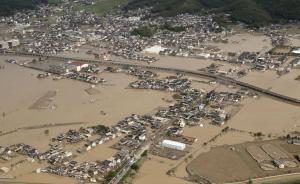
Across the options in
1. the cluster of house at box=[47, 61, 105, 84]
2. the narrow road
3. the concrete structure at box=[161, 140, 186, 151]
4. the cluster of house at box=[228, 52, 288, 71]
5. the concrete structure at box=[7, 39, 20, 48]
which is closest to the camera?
the concrete structure at box=[161, 140, 186, 151]

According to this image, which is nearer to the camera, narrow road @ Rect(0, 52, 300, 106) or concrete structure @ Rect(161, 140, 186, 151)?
concrete structure @ Rect(161, 140, 186, 151)

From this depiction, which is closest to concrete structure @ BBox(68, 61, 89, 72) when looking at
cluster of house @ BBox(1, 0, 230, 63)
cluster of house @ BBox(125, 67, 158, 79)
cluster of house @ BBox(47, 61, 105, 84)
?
cluster of house @ BBox(47, 61, 105, 84)

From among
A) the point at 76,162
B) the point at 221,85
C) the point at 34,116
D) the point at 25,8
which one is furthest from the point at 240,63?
the point at 25,8

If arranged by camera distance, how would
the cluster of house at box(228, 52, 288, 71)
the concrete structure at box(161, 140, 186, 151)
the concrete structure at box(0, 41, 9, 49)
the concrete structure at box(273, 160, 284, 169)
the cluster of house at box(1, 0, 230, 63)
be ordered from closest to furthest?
the concrete structure at box(273, 160, 284, 169) → the concrete structure at box(161, 140, 186, 151) → the cluster of house at box(228, 52, 288, 71) → the cluster of house at box(1, 0, 230, 63) → the concrete structure at box(0, 41, 9, 49)

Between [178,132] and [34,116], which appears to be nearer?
[178,132]

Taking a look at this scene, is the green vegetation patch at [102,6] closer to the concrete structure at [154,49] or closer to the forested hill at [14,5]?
the forested hill at [14,5]

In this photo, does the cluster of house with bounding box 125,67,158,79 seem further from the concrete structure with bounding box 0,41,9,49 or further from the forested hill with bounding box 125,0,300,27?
the forested hill with bounding box 125,0,300,27

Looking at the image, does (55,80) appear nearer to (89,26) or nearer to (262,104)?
(262,104)

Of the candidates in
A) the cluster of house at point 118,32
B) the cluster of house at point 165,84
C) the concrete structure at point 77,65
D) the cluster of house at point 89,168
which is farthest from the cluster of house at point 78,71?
the cluster of house at point 89,168
